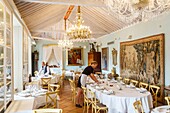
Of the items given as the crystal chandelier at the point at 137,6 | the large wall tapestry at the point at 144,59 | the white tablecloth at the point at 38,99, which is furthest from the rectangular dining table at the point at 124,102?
the crystal chandelier at the point at 137,6

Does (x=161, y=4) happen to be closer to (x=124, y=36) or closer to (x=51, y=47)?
(x=124, y=36)

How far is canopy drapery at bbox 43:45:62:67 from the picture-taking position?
13.0 m

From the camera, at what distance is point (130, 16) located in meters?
3.44

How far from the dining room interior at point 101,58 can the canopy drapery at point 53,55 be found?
6.59 ft

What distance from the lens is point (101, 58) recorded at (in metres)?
11.0

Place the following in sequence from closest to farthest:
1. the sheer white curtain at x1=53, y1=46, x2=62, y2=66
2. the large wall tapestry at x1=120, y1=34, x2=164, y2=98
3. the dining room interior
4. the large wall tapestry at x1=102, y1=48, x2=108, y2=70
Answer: the dining room interior < the large wall tapestry at x1=120, y1=34, x2=164, y2=98 < the large wall tapestry at x1=102, y1=48, x2=108, y2=70 < the sheer white curtain at x1=53, y1=46, x2=62, y2=66

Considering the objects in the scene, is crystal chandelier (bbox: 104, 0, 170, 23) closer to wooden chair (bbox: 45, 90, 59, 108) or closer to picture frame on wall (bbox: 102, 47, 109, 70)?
wooden chair (bbox: 45, 90, 59, 108)

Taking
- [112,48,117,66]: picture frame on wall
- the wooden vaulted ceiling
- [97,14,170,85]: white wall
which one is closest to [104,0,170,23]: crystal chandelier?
[97,14,170,85]: white wall

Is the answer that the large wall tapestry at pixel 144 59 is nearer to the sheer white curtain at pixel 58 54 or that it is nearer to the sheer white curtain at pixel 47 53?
the sheer white curtain at pixel 58 54

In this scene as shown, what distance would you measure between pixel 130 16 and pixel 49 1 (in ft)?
6.71

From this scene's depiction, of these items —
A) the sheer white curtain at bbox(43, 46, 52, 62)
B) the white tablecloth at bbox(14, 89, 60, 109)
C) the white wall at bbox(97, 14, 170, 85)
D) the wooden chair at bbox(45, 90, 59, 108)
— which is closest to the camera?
the white tablecloth at bbox(14, 89, 60, 109)

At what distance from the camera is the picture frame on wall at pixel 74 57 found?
13359 mm

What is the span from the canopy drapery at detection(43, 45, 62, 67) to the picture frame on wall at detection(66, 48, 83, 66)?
612mm

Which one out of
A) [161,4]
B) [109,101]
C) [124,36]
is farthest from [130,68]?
[161,4]
